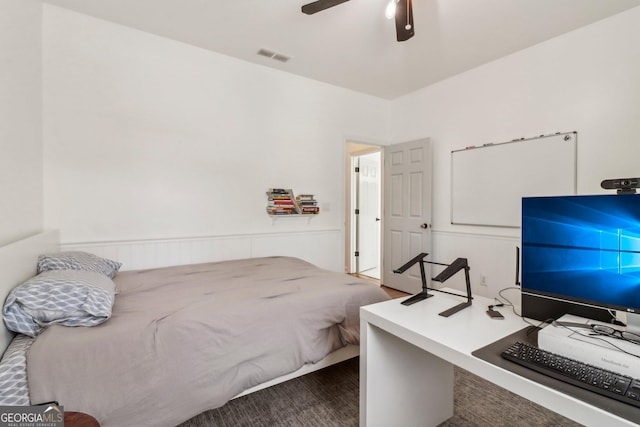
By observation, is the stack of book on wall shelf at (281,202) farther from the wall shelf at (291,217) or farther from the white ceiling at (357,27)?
the white ceiling at (357,27)

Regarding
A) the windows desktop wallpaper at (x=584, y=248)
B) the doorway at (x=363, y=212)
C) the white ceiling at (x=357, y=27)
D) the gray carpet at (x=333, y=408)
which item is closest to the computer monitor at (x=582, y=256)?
the windows desktop wallpaper at (x=584, y=248)

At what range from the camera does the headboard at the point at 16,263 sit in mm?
1240

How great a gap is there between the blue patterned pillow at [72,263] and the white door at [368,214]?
375 cm

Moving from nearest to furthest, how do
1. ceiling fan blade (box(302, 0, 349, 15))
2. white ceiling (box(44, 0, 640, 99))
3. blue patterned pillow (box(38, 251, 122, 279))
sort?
blue patterned pillow (box(38, 251, 122, 279)), ceiling fan blade (box(302, 0, 349, 15)), white ceiling (box(44, 0, 640, 99))

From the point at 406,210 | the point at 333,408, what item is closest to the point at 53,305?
the point at 333,408

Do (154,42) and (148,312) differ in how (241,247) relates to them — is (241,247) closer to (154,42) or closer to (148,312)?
(148,312)

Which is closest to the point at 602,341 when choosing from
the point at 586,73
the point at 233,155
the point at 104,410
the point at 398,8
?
the point at 104,410

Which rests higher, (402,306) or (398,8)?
(398,8)

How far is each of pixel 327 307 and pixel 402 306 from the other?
0.54 metres

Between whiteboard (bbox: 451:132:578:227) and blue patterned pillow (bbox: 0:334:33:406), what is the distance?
12.0 feet

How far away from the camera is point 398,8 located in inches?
75.4

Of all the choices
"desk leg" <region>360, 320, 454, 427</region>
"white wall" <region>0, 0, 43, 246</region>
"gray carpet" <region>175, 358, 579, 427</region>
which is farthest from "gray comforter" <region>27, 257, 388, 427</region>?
"white wall" <region>0, 0, 43, 246</region>

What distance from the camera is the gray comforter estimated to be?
1212mm

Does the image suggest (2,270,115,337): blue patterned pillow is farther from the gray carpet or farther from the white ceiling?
the white ceiling
